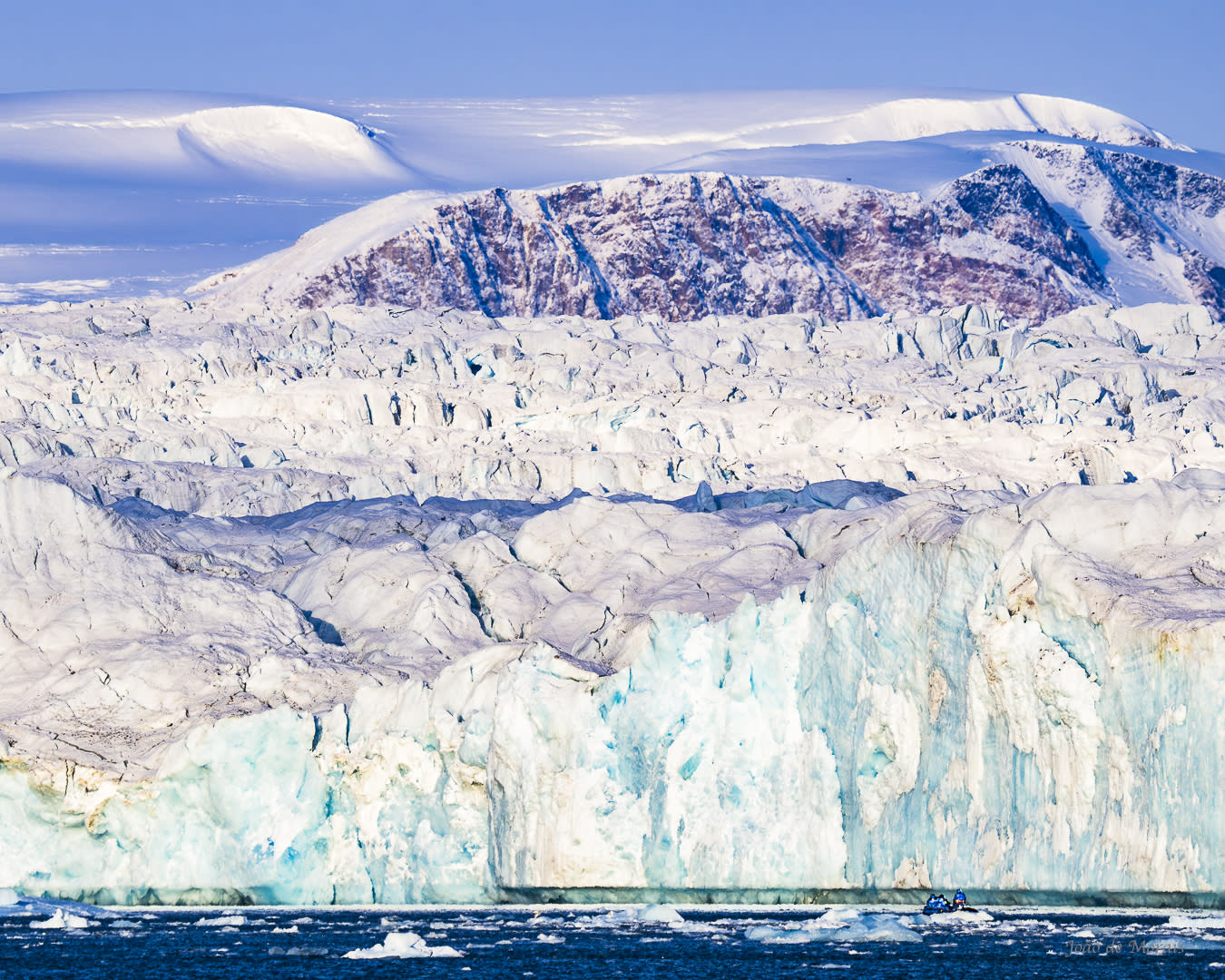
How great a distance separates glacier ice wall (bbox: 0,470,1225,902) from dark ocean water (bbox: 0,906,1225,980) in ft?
4.35

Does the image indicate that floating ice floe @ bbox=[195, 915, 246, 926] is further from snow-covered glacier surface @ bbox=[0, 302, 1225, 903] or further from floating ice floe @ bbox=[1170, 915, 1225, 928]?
floating ice floe @ bbox=[1170, 915, 1225, 928]

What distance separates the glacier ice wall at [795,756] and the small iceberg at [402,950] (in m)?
5.90

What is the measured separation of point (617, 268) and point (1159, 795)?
143259 mm

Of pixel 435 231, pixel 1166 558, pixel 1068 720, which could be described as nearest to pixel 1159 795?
pixel 1068 720

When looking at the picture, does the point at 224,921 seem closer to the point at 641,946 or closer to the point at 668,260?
Answer: the point at 641,946

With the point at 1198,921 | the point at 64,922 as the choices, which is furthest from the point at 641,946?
the point at 64,922

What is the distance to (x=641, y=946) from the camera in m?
45.1

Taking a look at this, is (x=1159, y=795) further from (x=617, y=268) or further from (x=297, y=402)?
(x=617, y=268)

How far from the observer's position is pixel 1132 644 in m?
40.9

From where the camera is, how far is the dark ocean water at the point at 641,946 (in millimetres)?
41406

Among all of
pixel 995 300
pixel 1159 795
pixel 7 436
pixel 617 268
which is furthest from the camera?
pixel 995 300

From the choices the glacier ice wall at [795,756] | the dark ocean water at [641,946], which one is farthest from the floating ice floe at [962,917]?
the glacier ice wall at [795,756]

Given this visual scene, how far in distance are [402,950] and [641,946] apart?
5.03m

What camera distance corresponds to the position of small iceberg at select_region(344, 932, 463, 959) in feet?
144
